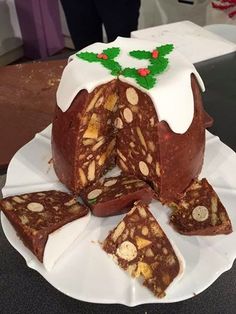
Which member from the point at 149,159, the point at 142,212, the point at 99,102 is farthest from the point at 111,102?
the point at 142,212

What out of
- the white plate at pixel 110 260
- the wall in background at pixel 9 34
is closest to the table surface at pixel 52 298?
the white plate at pixel 110 260

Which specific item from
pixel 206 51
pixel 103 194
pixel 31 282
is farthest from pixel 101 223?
pixel 206 51

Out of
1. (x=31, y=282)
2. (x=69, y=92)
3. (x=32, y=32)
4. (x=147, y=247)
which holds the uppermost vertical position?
(x=69, y=92)

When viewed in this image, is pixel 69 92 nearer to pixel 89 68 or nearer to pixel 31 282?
pixel 89 68

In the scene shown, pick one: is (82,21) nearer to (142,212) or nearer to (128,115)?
(128,115)

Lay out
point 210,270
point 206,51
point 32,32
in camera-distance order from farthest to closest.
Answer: point 32,32 → point 206,51 → point 210,270

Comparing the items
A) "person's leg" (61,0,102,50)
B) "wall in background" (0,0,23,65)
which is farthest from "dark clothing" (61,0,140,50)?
"wall in background" (0,0,23,65)

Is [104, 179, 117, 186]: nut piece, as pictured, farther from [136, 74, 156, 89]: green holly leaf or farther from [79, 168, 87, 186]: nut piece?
[136, 74, 156, 89]: green holly leaf
